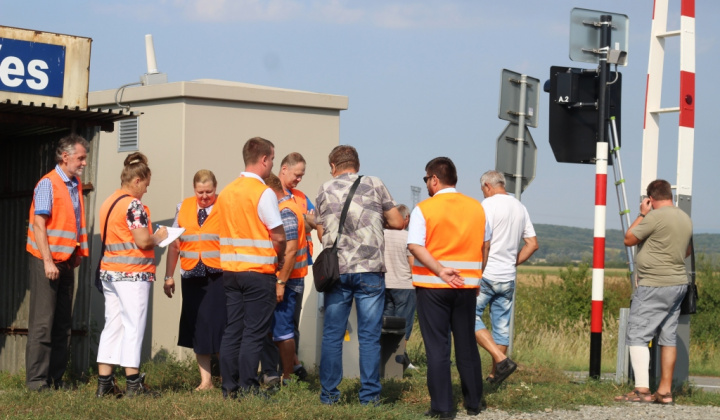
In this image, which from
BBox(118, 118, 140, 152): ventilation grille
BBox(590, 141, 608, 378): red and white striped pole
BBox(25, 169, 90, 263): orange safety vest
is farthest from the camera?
BBox(118, 118, 140, 152): ventilation grille

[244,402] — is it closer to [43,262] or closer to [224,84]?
[43,262]

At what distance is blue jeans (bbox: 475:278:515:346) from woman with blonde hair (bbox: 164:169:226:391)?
8.19 ft

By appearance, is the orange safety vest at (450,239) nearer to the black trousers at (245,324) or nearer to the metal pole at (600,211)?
the black trousers at (245,324)

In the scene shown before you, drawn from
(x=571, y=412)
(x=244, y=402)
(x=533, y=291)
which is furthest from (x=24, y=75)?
(x=533, y=291)

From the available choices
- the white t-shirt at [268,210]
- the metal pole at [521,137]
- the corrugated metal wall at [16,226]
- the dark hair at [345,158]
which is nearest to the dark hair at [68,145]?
the corrugated metal wall at [16,226]

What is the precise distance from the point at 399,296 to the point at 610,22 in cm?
358

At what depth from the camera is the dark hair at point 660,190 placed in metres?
8.91

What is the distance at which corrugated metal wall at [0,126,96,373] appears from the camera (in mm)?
9688

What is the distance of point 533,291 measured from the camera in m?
25.5

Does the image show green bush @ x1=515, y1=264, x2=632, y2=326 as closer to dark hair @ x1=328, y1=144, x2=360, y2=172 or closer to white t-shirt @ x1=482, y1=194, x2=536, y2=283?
white t-shirt @ x1=482, y1=194, x2=536, y2=283

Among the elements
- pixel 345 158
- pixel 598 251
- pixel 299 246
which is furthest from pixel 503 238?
pixel 345 158

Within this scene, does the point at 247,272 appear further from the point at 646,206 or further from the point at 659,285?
the point at 646,206

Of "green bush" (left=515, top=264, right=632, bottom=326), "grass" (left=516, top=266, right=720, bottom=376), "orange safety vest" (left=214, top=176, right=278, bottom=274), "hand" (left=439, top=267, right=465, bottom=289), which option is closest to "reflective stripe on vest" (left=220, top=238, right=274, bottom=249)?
"orange safety vest" (left=214, top=176, right=278, bottom=274)

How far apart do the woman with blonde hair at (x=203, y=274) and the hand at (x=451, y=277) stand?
2.26 meters
